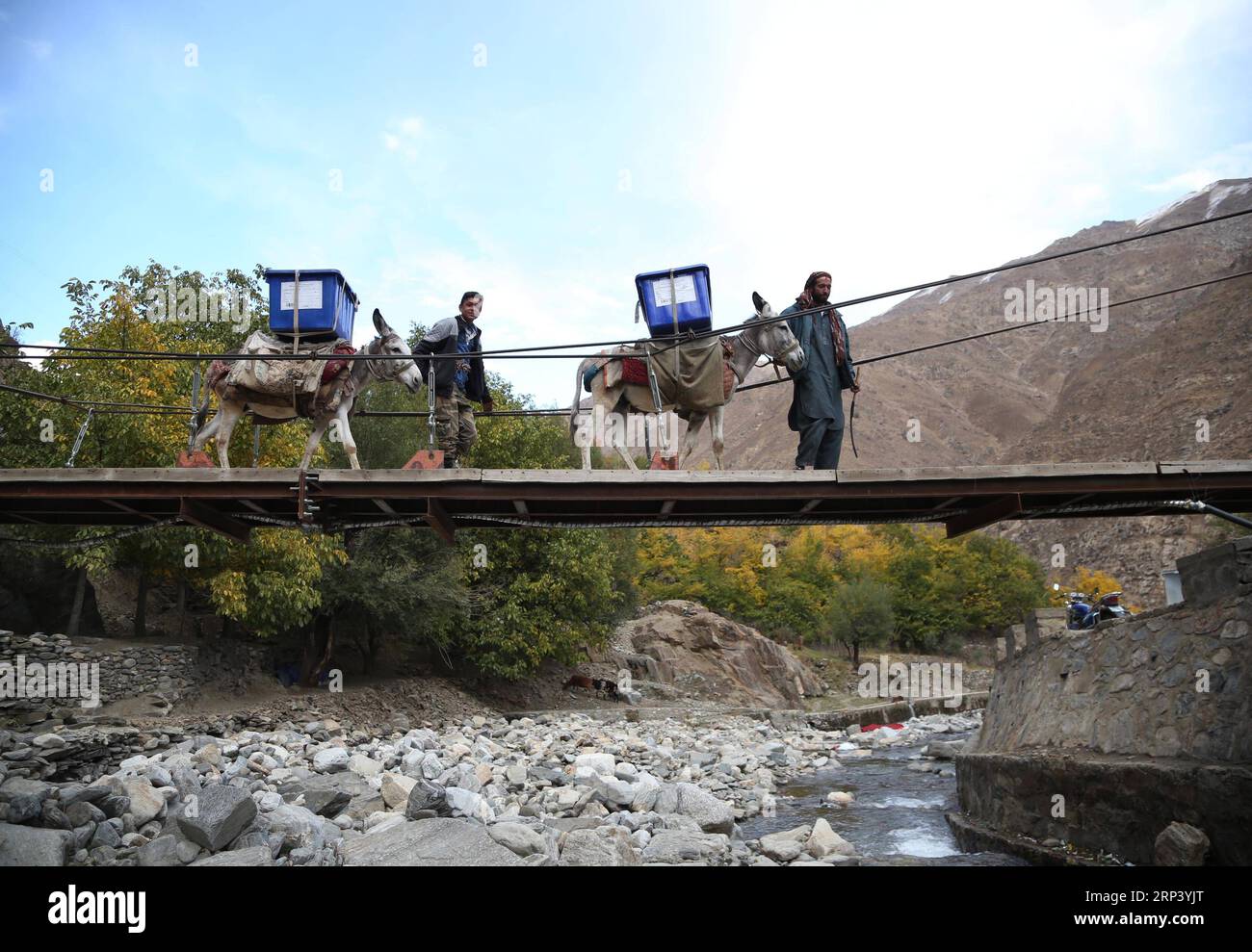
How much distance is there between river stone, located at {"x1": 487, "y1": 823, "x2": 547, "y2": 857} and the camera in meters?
9.73

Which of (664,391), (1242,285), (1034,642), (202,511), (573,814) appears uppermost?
(1242,285)

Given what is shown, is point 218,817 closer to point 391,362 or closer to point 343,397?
point 343,397

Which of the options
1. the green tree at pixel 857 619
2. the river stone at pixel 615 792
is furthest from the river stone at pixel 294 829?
the green tree at pixel 857 619

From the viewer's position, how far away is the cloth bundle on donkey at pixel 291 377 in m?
11.0

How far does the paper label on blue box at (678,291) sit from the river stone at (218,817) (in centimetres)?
736

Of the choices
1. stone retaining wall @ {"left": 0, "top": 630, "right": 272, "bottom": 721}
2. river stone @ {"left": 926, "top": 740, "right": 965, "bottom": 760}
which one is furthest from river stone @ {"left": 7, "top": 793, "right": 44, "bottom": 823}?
river stone @ {"left": 926, "top": 740, "right": 965, "bottom": 760}

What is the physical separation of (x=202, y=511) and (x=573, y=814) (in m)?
6.81

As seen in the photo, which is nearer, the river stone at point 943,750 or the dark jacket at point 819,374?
the dark jacket at point 819,374

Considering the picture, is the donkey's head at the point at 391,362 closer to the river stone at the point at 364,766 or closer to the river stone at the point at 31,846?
the river stone at the point at 31,846

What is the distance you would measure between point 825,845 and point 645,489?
537 centimetres

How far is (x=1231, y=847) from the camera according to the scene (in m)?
7.38

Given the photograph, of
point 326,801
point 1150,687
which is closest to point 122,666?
point 326,801
